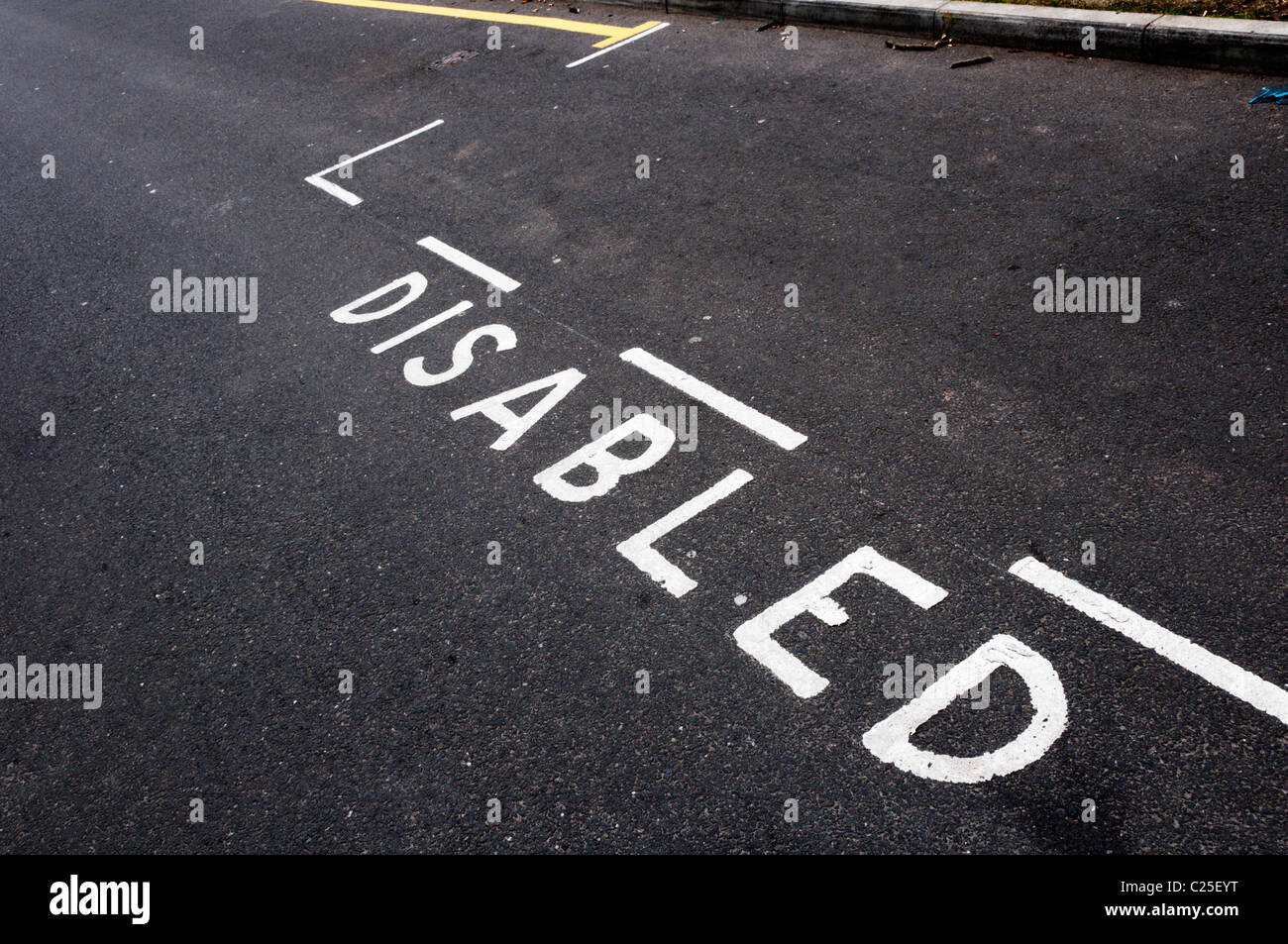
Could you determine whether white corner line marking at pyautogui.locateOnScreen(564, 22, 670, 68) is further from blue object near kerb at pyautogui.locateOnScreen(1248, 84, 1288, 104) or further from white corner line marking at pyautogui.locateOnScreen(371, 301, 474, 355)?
blue object near kerb at pyautogui.locateOnScreen(1248, 84, 1288, 104)

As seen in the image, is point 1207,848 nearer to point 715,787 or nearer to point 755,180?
point 715,787

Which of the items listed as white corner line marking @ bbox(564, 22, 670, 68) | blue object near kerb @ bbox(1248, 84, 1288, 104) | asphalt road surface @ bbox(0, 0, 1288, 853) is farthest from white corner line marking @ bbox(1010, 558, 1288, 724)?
white corner line marking @ bbox(564, 22, 670, 68)

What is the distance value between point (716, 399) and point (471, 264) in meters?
2.54

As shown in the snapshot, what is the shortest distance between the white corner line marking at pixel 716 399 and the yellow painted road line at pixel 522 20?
20.5ft

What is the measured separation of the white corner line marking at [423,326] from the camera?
6.23m

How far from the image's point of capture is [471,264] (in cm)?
696

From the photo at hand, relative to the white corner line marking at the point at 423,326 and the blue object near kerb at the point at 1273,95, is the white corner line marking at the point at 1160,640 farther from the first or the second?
the blue object near kerb at the point at 1273,95

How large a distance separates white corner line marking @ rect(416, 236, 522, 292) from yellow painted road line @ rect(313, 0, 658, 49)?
14.4ft

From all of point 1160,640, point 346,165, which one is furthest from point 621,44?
point 1160,640

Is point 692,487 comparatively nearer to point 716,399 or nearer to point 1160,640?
point 716,399

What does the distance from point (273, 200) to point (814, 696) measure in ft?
22.4

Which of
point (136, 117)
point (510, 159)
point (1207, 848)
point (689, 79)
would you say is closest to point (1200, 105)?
point (689, 79)

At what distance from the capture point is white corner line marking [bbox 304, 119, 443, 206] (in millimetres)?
8320

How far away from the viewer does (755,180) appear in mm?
7254
